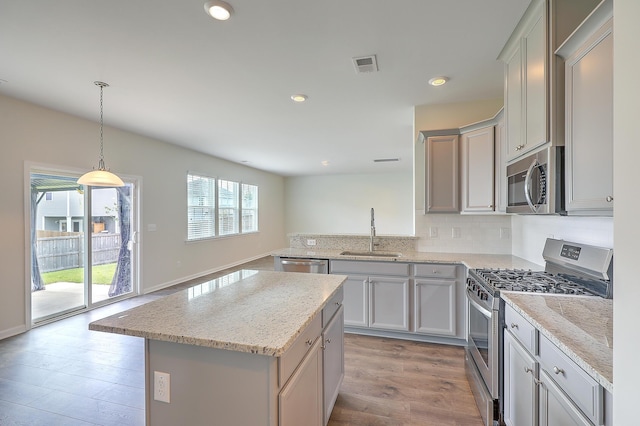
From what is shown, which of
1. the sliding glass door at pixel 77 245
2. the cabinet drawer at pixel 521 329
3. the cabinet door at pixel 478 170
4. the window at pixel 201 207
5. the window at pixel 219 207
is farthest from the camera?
the window at pixel 219 207

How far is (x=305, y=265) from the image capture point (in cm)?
342

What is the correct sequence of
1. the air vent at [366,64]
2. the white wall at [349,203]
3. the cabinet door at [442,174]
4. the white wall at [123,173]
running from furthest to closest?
the white wall at [349,203]
the white wall at [123,173]
the cabinet door at [442,174]
the air vent at [366,64]

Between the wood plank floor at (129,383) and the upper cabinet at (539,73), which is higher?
the upper cabinet at (539,73)

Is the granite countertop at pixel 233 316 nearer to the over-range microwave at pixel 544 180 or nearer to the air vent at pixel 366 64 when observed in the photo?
the over-range microwave at pixel 544 180

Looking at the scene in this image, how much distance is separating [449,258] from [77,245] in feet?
16.1

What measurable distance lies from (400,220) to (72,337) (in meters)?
8.30

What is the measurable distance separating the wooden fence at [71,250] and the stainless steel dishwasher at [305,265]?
2.98 m

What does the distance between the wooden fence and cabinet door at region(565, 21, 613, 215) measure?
5.38 metres

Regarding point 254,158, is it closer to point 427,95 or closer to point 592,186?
point 427,95

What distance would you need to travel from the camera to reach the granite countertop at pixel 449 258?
8.68 ft

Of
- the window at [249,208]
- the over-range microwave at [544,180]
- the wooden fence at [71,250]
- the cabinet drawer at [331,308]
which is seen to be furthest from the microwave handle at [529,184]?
the window at [249,208]

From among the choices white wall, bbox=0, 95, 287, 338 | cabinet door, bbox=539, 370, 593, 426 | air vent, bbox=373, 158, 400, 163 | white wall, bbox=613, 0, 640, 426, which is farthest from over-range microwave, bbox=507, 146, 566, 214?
air vent, bbox=373, 158, 400, 163

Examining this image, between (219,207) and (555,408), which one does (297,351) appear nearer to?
(555,408)

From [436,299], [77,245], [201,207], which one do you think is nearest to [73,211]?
[77,245]
